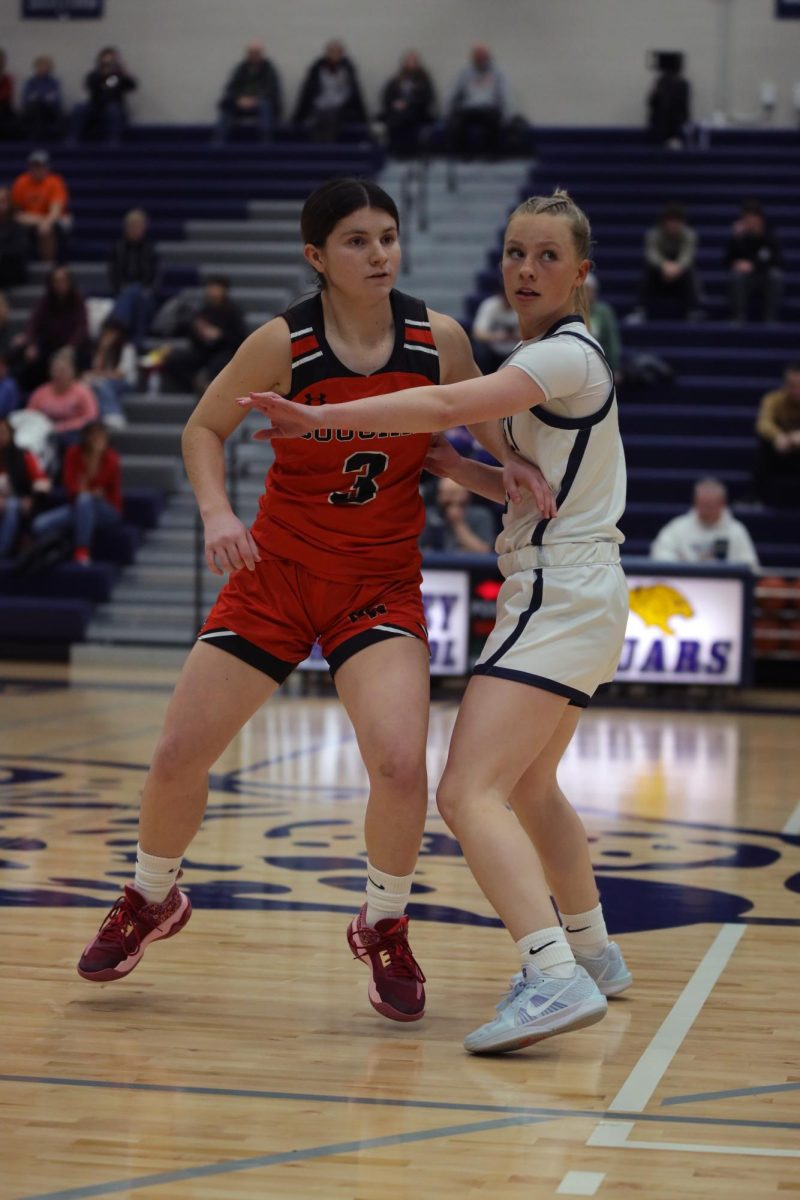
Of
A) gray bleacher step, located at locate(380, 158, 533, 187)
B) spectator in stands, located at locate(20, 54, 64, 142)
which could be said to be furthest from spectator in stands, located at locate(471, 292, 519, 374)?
spectator in stands, located at locate(20, 54, 64, 142)

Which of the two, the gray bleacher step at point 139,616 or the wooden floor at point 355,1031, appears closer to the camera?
the wooden floor at point 355,1031

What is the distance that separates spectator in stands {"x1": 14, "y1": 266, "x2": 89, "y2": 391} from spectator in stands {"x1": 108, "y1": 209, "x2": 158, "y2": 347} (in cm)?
83

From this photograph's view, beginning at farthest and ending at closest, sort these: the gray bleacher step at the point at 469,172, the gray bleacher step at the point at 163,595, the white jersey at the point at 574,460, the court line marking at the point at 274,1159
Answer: the gray bleacher step at the point at 469,172 < the gray bleacher step at the point at 163,595 < the white jersey at the point at 574,460 < the court line marking at the point at 274,1159

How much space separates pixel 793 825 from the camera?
6898mm

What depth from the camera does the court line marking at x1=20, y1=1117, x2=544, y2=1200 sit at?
112 inches

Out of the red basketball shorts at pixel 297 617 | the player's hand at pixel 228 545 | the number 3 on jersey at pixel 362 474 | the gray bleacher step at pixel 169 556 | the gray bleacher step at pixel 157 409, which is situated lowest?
the gray bleacher step at pixel 169 556

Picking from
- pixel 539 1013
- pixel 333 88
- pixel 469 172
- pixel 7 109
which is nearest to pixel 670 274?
pixel 469 172

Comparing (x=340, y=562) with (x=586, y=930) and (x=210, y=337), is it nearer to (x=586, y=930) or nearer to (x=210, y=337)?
(x=586, y=930)

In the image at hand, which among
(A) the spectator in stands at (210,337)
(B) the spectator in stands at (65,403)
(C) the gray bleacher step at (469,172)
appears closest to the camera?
(B) the spectator in stands at (65,403)

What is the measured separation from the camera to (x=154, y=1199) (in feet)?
9.20

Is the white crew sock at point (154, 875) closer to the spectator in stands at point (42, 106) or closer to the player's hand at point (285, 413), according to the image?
the player's hand at point (285, 413)

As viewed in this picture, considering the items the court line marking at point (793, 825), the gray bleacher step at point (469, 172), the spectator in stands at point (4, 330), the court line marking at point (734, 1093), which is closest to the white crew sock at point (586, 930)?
the court line marking at point (734, 1093)

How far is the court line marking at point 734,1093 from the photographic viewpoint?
338 cm

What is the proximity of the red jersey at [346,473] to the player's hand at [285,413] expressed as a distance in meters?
0.25
